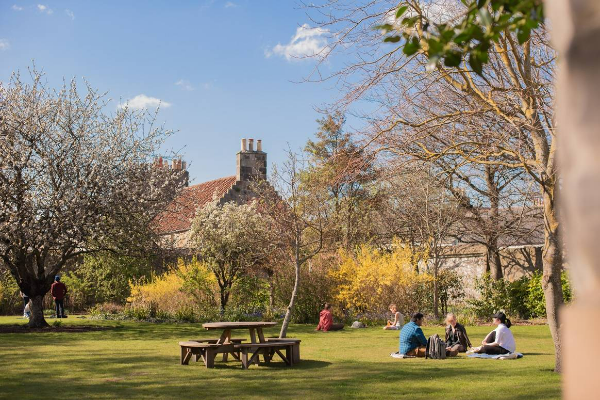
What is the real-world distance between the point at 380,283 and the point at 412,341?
31.6 feet

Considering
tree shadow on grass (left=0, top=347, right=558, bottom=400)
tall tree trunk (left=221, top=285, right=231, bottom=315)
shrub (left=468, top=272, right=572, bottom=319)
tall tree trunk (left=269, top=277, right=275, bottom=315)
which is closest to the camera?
tree shadow on grass (left=0, top=347, right=558, bottom=400)

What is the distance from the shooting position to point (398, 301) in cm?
2384

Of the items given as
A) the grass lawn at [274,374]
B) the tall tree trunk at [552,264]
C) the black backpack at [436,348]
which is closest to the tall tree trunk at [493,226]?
the grass lawn at [274,374]

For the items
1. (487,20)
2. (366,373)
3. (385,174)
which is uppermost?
(385,174)

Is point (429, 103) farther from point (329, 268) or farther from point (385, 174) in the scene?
point (329, 268)

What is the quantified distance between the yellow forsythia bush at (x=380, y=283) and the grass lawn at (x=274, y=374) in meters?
6.32

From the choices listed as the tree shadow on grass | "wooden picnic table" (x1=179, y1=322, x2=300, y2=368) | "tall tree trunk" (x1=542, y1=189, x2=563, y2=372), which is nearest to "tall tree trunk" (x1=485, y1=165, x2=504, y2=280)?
the tree shadow on grass

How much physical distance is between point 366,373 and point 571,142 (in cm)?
1059

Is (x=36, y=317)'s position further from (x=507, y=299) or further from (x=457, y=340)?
(x=507, y=299)

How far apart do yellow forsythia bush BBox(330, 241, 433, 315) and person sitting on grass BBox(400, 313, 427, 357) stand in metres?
9.43

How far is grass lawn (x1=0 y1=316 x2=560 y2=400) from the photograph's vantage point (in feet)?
31.1

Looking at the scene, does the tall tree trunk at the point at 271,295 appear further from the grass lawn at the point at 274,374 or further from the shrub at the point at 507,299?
the grass lawn at the point at 274,374

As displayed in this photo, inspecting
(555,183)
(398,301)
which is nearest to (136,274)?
(398,301)

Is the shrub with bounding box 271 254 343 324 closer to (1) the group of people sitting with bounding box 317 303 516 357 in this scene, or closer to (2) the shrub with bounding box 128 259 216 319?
(2) the shrub with bounding box 128 259 216 319
